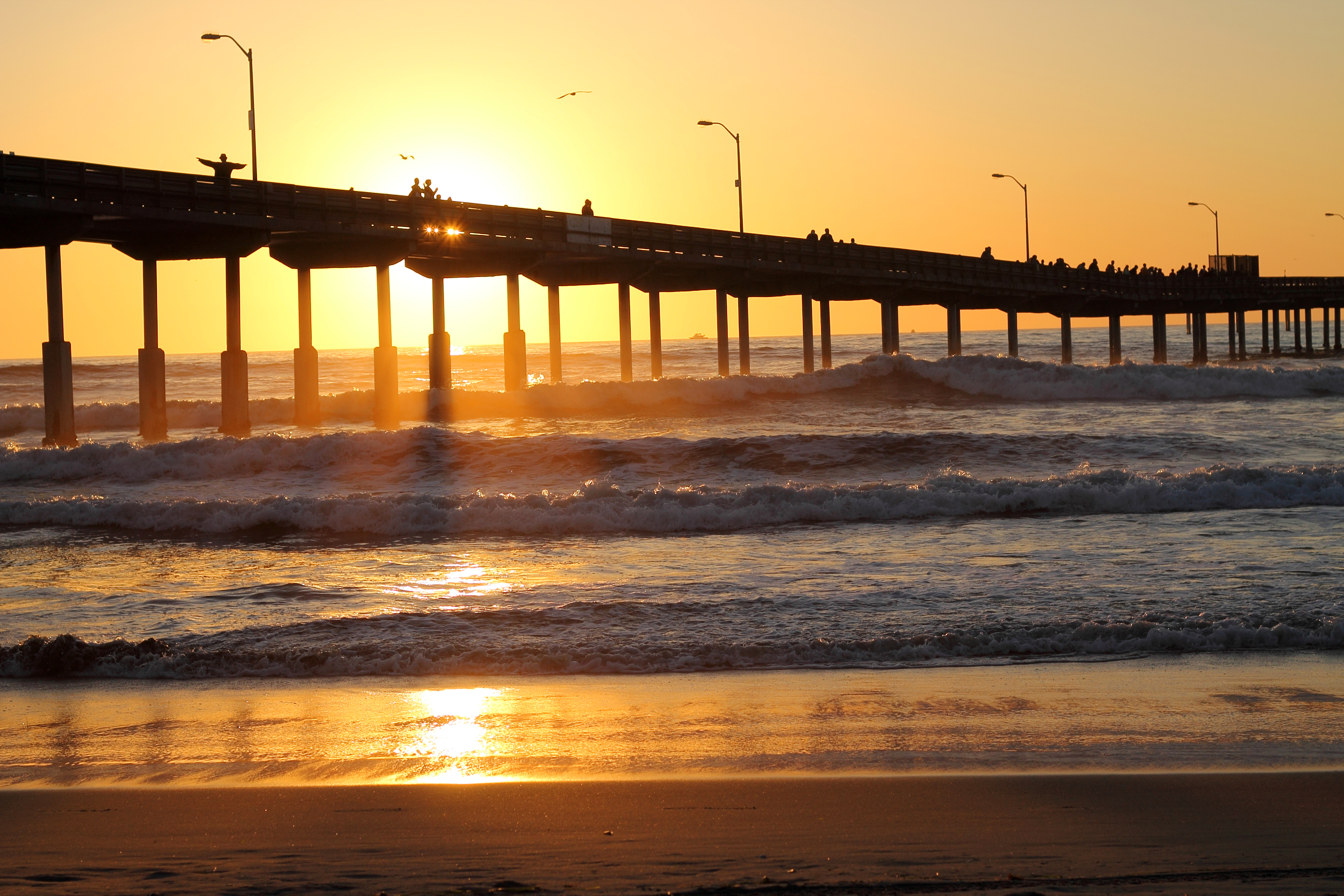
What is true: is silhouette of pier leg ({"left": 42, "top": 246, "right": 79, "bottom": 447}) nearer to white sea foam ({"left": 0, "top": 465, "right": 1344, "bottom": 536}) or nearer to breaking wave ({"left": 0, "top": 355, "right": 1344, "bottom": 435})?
white sea foam ({"left": 0, "top": 465, "right": 1344, "bottom": 536})

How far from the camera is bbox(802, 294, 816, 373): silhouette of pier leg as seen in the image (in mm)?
53812

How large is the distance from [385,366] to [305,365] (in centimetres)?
240

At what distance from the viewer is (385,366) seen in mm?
39250

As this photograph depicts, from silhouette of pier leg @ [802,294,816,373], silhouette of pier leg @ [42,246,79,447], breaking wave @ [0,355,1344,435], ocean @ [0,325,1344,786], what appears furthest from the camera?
silhouette of pier leg @ [802,294,816,373]

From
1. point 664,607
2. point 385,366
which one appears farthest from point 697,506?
point 385,366

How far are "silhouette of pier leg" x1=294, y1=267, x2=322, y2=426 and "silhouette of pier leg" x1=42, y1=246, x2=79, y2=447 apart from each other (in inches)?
314

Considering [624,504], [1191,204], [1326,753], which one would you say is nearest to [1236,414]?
[624,504]

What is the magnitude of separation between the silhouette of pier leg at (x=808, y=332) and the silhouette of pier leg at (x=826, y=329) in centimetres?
63

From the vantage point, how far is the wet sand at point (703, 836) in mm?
4555

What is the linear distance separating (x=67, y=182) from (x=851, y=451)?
18.1m

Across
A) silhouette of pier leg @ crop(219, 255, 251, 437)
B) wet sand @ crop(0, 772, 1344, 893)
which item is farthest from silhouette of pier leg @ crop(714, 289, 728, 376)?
wet sand @ crop(0, 772, 1344, 893)

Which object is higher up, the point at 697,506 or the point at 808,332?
the point at 808,332

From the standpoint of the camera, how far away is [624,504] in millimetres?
17109

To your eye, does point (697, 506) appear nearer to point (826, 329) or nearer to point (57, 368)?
point (57, 368)
